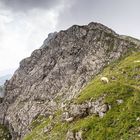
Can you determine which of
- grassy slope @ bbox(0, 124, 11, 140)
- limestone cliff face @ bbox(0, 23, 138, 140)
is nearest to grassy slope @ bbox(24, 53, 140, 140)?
limestone cliff face @ bbox(0, 23, 138, 140)

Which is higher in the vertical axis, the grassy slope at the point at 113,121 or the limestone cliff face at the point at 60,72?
the limestone cliff face at the point at 60,72

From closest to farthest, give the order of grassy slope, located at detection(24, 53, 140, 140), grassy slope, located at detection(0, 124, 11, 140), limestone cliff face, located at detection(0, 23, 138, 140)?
grassy slope, located at detection(24, 53, 140, 140), limestone cliff face, located at detection(0, 23, 138, 140), grassy slope, located at detection(0, 124, 11, 140)

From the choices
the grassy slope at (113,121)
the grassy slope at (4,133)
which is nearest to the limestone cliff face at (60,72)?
the grassy slope at (4,133)

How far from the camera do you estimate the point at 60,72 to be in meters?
170

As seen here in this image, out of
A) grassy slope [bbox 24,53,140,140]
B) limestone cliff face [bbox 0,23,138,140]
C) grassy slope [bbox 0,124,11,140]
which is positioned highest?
limestone cliff face [bbox 0,23,138,140]

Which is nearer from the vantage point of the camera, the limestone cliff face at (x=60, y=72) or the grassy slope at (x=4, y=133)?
the limestone cliff face at (x=60, y=72)

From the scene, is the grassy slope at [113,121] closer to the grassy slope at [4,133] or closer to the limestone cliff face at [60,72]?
the limestone cliff face at [60,72]

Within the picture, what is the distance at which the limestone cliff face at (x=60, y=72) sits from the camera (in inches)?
5999

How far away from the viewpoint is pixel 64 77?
165 meters

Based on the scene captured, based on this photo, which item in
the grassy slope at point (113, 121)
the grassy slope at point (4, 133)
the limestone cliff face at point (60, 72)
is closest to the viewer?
the grassy slope at point (113, 121)

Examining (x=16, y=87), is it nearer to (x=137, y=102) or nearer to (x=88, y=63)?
(x=88, y=63)

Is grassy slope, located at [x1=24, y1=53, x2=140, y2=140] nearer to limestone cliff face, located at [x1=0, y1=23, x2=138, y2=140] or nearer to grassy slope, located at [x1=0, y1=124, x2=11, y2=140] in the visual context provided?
limestone cliff face, located at [x1=0, y1=23, x2=138, y2=140]

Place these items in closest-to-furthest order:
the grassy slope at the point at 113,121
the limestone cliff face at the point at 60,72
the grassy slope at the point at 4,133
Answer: the grassy slope at the point at 113,121 → the limestone cliff face at the point at 60,72 → the grassy slope at the point at 4,133

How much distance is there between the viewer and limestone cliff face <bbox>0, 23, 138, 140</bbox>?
152 metres
